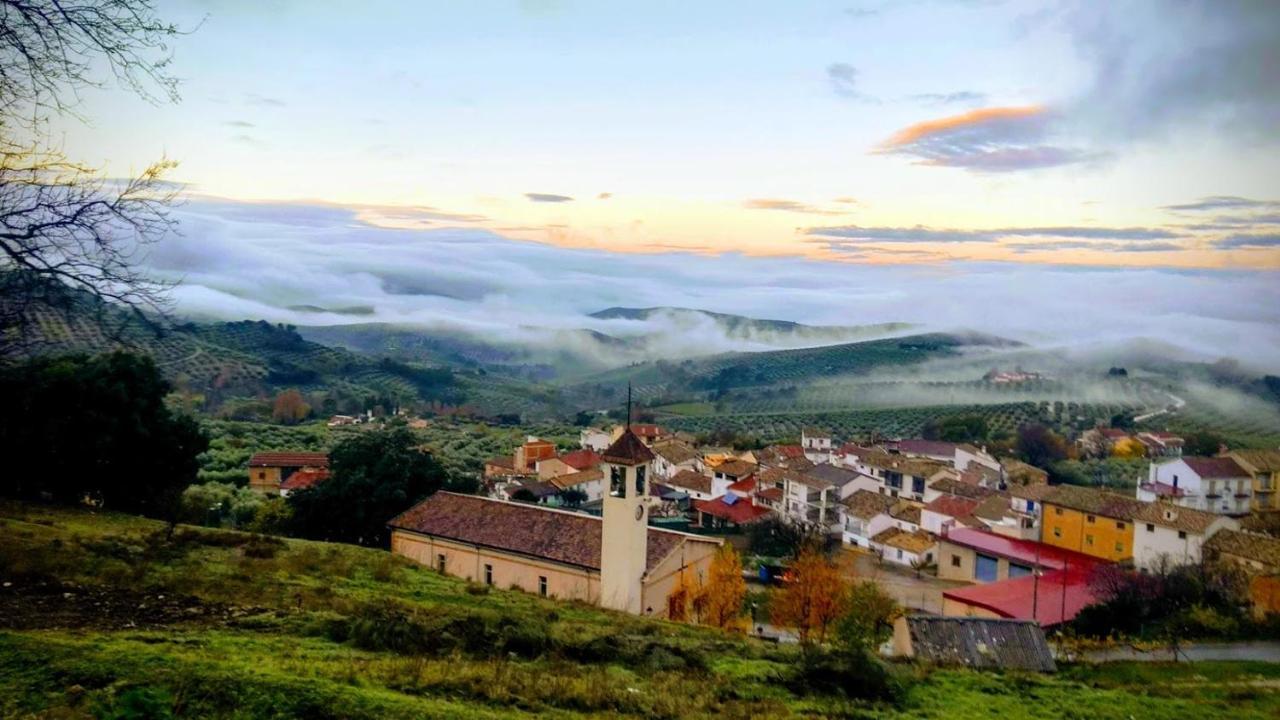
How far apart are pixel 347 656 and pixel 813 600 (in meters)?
17.7

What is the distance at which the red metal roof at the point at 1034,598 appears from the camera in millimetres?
26750

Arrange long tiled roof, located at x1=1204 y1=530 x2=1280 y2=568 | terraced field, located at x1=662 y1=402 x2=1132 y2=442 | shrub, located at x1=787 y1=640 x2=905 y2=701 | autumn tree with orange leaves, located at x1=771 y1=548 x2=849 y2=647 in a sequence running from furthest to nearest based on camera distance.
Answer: terraced field, located at x1=662 y1=402 x2=1132 y2=442 → long tiled roof, located at x1=1204 y1=530 x2=1280 y2=568 → autumn tree with orange leaves, located at x1=771 y1=548 x2=849 y2=647 → shrub, located at x1=787 y1=640 x2=905 y2=701

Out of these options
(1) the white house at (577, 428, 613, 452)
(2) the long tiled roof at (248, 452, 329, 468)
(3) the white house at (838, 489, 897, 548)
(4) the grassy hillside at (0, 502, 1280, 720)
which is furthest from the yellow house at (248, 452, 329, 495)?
(3) the white house at (838, 489, 897, 548)

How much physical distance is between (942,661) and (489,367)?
14630cm

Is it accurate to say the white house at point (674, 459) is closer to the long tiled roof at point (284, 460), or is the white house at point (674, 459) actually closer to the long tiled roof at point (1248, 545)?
the long tiled roof at point (284, 460)

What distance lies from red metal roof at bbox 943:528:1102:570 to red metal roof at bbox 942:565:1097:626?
483 centimetres

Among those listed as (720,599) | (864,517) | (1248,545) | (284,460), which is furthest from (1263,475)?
(284,460)

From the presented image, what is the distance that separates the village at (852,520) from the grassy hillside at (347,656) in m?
5.93

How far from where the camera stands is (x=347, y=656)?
8.70 meters

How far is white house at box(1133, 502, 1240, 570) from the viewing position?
34.9 meters

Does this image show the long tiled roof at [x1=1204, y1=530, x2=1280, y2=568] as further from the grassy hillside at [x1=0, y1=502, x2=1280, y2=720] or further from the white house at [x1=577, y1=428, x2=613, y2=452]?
the white house at [x1=577, y1=428, x2=613, y2=452]

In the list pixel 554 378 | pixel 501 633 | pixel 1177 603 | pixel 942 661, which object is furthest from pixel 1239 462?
pixel 554 378

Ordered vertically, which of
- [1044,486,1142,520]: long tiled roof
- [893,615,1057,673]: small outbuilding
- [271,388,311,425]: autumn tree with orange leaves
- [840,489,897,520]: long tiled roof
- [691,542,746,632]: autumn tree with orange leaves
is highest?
[893,615,1057,673]: small outbuilding

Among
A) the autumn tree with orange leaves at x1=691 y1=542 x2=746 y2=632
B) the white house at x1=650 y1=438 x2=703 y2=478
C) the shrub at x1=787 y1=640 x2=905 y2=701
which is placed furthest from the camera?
the white house at x1=650 y1=438 x2=703 y2=478
